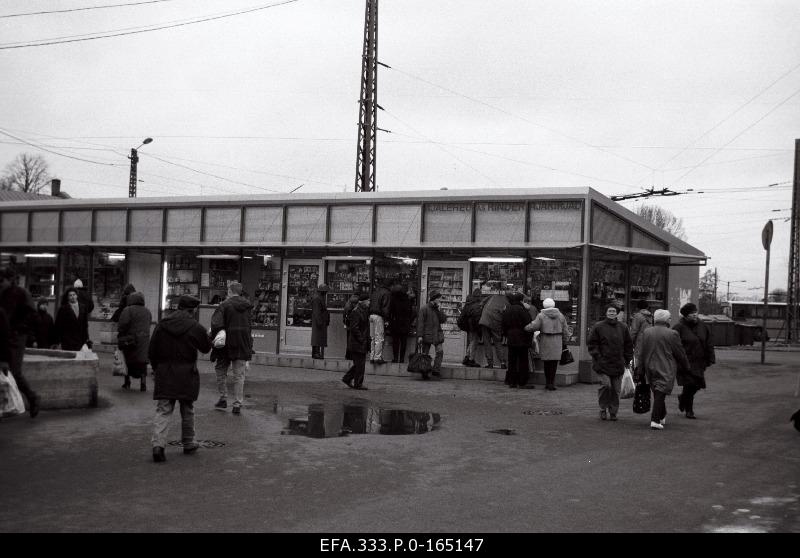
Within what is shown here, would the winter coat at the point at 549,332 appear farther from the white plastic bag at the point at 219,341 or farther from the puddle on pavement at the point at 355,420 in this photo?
the white plastic bag at the point at 219,341

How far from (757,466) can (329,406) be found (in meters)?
6.66

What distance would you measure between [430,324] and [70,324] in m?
7.57

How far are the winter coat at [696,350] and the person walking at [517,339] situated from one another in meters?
3.80

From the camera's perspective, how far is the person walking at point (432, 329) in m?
17.6

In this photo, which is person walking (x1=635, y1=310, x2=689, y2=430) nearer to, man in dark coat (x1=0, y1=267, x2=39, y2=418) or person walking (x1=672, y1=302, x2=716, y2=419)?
person walking (x1=672, y1=302, x2=716, y2=419)

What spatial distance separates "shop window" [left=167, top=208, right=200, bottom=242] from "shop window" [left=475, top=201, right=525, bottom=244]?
8.33m

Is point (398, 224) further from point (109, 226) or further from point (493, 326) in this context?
Result: point (109, 226)

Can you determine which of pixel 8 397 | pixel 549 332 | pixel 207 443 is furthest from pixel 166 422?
pixel 549 332

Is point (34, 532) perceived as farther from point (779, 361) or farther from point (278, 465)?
point (779, 361)

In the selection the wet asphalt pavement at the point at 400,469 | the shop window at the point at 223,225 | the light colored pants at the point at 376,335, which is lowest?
the wet asphalt pavement at the point at 400,469

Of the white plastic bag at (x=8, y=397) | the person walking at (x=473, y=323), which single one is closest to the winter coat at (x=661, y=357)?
the person walking at (x=473, y=323)
